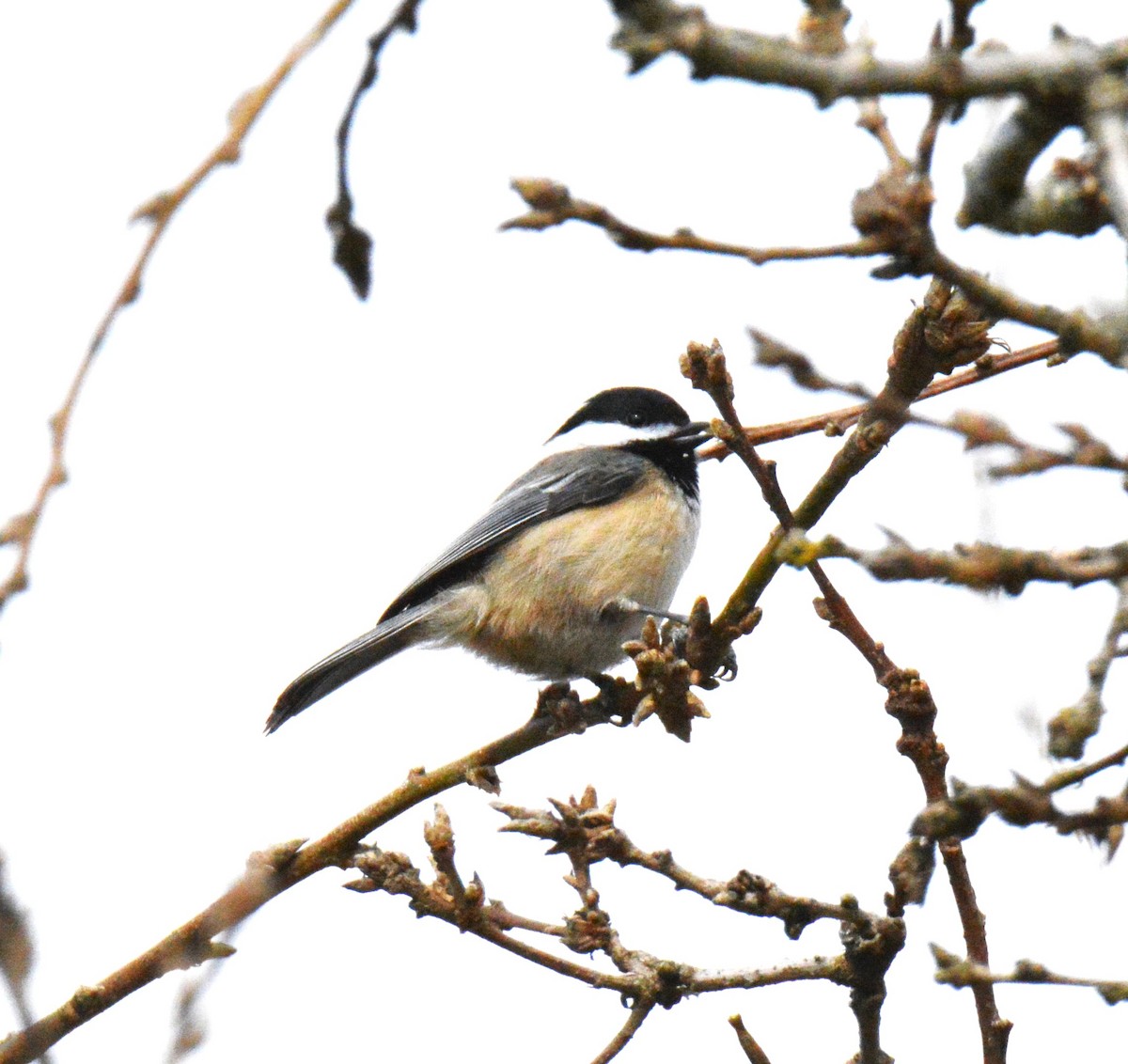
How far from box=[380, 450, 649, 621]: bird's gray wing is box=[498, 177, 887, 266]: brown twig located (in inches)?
137

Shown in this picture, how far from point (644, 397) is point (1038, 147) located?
4.31 meters

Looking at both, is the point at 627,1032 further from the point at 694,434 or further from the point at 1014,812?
the point at 694,434

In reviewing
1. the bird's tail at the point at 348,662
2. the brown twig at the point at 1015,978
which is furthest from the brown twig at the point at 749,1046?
the bird's tail at the point at 348,662

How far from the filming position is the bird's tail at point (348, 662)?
4395 millimetres

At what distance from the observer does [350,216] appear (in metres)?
1.55

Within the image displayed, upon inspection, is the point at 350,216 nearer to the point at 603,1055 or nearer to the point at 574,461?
the point at 603,1055

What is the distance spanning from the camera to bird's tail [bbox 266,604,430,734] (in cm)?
439

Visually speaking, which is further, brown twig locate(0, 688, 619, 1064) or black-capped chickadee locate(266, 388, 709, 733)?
black-capped chickadee locate(266, 388, 709, 733)

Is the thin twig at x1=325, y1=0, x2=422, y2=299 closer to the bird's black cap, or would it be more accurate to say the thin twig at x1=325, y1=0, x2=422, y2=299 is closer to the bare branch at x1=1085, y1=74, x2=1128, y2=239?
the bare branch at x1=1085, y1=74, x2=1128, y2=239

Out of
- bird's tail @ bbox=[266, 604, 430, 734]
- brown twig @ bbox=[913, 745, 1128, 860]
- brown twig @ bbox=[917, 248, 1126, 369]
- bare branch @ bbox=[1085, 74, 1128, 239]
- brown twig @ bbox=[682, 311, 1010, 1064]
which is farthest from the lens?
bird's tail @ bbox=[266, 604, 430, 734]

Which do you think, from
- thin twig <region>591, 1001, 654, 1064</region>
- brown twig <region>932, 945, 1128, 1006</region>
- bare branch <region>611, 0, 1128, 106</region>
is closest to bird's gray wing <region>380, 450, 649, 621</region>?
thin twig <region>591, 1001, 654, 1064</region>

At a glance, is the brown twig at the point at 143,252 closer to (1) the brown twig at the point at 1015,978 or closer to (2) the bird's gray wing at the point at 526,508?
(1) the brown twig at the point at 1015,978

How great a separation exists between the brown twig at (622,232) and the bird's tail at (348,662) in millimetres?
2984

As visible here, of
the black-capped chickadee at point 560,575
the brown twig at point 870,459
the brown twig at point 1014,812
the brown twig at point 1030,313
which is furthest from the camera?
the black-capped chickadee at point 560,575
